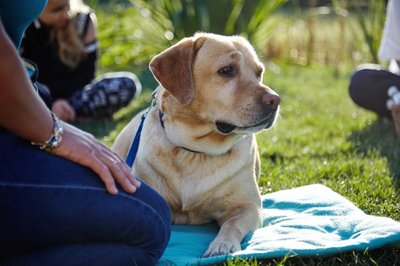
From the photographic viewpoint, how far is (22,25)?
93.2 inches

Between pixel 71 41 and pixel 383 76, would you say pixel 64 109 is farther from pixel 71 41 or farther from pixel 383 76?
pixel 383 76

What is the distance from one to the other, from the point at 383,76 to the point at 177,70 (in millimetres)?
3161

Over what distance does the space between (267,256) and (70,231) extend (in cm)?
93

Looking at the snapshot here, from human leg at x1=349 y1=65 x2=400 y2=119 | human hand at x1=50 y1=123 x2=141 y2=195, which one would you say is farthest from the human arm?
human leg at x1=349 y1=65 x2=400 y2=119

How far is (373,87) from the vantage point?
593cm

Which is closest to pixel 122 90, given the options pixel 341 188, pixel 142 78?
pixel 142 78

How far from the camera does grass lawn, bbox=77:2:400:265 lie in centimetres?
367

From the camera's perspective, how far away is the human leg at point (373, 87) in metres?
5.87

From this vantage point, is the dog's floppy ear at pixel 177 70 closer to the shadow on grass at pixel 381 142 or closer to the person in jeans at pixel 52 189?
the person in jeans at pixel 52 189

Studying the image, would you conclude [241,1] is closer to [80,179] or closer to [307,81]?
[307,81]

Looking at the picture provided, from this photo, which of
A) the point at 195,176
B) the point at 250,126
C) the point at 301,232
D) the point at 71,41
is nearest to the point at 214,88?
the point at 250,126

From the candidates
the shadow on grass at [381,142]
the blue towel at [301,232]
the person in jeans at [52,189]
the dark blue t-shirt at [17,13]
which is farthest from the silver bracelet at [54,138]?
the shadow on grass at [381,142]

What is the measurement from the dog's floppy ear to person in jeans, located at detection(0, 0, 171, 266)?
33.9 inches

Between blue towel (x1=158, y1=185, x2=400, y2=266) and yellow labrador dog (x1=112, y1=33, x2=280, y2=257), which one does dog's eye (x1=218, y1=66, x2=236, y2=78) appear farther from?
blue towel (x1=158, y1=185, x2=400, y2=266)
